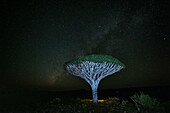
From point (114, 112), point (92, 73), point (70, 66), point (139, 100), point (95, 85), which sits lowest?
point (114, 112)

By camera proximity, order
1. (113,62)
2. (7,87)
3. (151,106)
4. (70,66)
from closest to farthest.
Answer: (151,106)
(113,62)
(70,66)
(7,87)

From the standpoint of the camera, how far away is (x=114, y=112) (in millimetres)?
8336

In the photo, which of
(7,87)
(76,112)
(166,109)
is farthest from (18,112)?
(7,87)

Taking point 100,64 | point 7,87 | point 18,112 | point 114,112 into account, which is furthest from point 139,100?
point 7,87

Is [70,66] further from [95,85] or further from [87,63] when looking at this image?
[95,85]

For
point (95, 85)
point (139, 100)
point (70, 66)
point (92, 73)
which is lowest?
point (139, 100)

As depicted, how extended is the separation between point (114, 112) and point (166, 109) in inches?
146

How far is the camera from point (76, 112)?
8.38m

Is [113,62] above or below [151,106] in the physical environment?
above

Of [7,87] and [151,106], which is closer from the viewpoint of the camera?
[151,106]

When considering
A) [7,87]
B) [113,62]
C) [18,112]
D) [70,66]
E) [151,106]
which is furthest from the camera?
[7,87]

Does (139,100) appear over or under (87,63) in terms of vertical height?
under

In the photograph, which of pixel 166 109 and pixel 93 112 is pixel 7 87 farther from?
pixel 166 109

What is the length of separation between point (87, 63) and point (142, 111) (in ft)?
21.0
